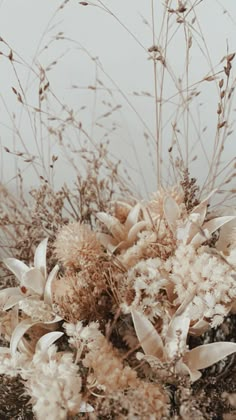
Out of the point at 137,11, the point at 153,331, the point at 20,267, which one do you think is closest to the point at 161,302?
the point at 153,331

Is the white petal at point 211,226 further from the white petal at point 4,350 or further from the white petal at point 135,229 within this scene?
the white petal at point 4,350

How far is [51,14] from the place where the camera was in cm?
144

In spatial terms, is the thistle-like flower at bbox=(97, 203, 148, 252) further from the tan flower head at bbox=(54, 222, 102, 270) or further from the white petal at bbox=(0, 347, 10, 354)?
the white petal at bbox=(0, 347, 10, 354)

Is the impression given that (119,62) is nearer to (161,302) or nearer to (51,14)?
(51,14)

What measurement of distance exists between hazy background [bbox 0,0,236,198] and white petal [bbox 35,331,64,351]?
0.54 meters

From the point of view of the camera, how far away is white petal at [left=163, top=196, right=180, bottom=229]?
40.3 inches

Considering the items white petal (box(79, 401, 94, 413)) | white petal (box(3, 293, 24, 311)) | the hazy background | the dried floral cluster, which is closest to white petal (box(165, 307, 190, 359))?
the dried floral cluster

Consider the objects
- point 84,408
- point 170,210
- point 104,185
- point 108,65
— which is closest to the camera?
point 84,408

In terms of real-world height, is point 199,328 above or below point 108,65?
below

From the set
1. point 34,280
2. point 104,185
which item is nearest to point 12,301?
point 34,280

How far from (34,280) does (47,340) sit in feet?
0.33

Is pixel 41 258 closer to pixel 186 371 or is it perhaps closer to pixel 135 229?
Answer: pixel 135 229

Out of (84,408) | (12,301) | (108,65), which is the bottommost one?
(84,408)

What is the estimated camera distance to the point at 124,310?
98cm
